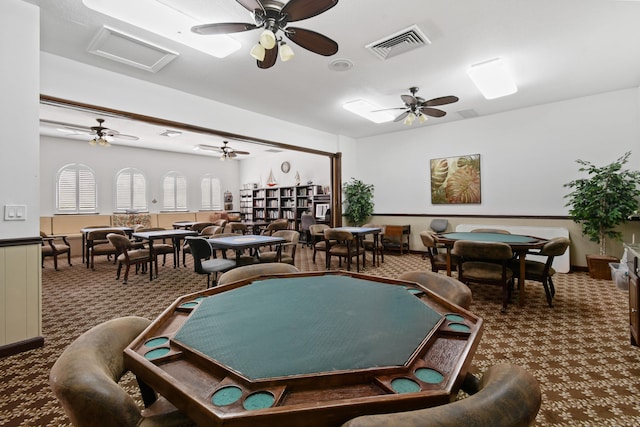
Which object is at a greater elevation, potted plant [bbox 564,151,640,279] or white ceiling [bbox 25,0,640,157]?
white ceiling [bbox 25,0,640,157]

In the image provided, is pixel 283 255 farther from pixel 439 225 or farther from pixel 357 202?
pixel 439 225

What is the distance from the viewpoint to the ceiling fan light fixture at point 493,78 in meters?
4.13

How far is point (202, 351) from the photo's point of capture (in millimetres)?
991

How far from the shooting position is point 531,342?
2.73 meters

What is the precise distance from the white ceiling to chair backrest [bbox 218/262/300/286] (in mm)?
2475

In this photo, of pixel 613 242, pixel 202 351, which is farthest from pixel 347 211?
pixel 202 351

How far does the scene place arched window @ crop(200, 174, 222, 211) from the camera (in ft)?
37.7

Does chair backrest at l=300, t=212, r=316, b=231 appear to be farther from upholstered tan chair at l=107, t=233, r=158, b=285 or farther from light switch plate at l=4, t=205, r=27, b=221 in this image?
light switch plate at l=4, t=205, r=27, b=221

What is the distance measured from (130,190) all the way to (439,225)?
30.2 ft

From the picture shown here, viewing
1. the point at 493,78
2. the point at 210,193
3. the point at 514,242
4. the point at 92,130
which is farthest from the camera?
the point at 210,193

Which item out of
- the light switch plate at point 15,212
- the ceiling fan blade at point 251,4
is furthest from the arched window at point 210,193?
the ceiling fan blade at point 251,4

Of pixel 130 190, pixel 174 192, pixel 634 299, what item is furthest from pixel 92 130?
Answer: pixel 634 299

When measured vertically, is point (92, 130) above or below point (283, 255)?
above

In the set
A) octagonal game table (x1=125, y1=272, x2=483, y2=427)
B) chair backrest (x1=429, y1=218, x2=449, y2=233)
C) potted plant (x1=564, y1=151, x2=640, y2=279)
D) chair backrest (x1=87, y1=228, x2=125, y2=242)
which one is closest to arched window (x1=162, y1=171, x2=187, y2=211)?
chair backrest (x1=87, y1=228, x2=125, y2=242)
